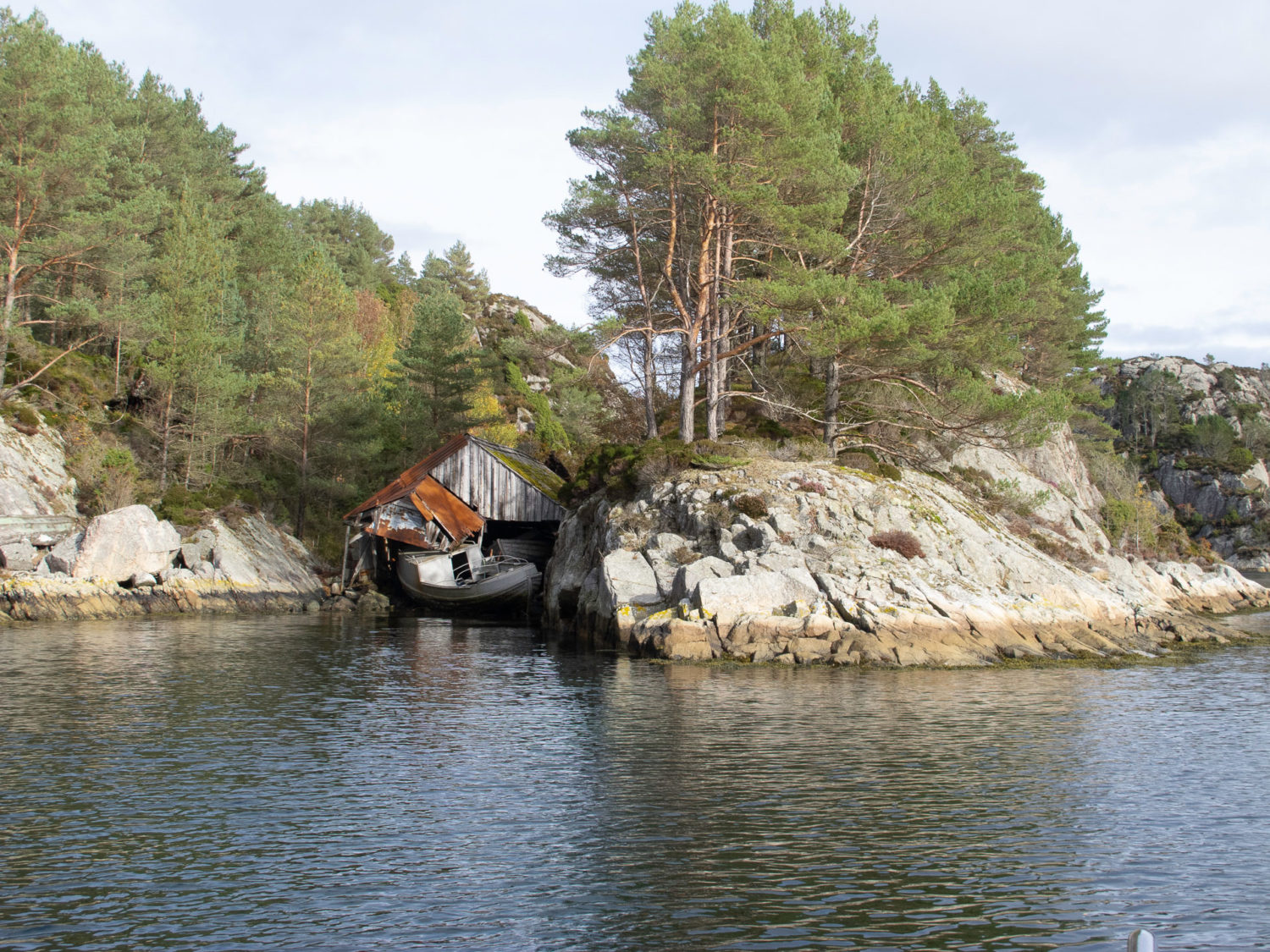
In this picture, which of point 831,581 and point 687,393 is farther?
point 687,393

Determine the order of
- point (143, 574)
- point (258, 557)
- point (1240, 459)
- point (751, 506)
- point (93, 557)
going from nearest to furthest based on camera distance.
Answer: point (751, 506)
point (93, 557)
point (143, 574)
point (258, 557)
point (1240, 459)

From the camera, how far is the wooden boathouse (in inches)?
1743

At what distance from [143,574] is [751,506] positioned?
26071 mm

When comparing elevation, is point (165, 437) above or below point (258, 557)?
above

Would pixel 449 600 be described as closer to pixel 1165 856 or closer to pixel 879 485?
pixel 879 485

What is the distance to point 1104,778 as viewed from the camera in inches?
563

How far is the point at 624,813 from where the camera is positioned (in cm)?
1241

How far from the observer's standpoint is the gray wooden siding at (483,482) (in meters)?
45.4

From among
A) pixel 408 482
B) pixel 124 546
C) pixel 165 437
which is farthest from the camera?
pixel 408 482

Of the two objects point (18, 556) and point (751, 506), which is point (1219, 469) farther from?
point (18, 556)

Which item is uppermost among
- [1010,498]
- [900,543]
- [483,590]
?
[1010,498]

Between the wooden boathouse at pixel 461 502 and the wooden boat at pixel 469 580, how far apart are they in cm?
98

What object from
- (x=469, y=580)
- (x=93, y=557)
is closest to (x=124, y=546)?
(x=93, y=557)

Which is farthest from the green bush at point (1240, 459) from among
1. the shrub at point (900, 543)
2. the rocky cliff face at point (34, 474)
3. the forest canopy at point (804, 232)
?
the rocky cliff face at point (34, 474)
